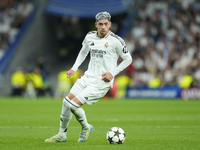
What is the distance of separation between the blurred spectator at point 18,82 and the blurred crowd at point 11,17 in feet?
7.94

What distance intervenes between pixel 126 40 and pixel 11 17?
8.59m

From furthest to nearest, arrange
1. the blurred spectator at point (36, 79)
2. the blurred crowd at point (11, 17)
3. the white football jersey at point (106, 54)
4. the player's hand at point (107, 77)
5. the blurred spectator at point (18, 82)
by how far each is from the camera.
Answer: the blurred crowd at point (11, 17), the blurred spectator at point (36, 79), the blurred spectator at point (18, 82), the white football jersey at point (106, 54), the player's hand at point (107, 77)

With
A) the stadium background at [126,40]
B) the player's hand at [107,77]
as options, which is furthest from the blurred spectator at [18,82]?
the player's hand at [107,77]

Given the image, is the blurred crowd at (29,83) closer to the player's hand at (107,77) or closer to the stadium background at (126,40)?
the stadium background at (126,40)

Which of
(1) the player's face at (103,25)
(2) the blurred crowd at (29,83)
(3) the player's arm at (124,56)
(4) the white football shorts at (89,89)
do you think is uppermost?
(1) the player's face at (103,25)

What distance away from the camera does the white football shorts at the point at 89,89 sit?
692 cm

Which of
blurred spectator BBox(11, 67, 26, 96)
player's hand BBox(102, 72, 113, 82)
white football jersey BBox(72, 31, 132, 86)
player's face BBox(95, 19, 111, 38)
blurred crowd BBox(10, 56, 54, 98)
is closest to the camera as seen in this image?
player's hand BBox(102, 72, 113, 82)

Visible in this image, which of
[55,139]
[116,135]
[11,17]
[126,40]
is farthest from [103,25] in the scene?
[11,17]

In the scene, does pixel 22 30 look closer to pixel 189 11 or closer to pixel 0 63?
pixel 0 63

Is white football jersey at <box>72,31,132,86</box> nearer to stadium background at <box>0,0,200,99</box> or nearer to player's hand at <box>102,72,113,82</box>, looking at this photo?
player's hand at <box>102,72,113,82</box>

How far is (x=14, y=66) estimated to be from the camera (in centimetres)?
2680

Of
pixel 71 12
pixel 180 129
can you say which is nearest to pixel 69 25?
pixel 71 12

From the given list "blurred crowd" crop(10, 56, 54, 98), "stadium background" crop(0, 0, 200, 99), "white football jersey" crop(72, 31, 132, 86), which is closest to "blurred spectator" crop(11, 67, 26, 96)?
"blurred crowd" crop(10, 56, 54, 98)

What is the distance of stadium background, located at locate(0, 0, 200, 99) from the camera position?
991 inches
